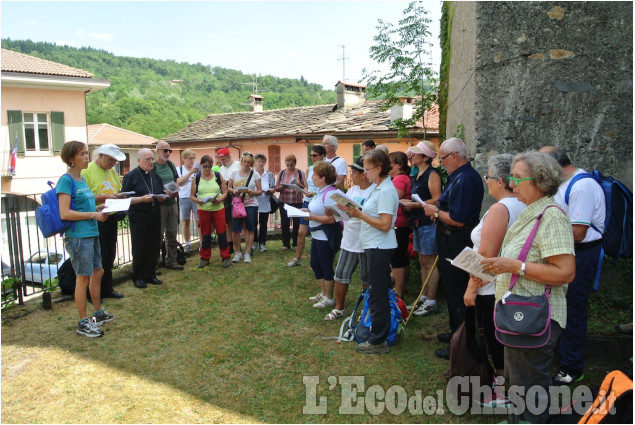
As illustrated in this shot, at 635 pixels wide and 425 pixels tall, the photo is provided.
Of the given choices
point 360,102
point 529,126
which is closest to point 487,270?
point 529,126

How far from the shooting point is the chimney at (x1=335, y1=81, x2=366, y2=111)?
2545cm

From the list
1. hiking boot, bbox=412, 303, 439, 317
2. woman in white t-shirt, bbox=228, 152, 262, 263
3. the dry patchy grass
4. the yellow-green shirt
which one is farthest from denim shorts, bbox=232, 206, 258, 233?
hiking boot, bbox=412, 303, 439, 317

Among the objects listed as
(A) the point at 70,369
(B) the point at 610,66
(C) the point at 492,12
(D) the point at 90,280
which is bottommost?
A: (A) the point at 70,369

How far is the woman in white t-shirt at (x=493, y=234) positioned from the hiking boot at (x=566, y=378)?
541 mm

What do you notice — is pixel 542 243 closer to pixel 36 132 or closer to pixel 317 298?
pixel 317 298

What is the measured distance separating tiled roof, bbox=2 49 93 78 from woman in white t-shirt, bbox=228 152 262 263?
15324mm

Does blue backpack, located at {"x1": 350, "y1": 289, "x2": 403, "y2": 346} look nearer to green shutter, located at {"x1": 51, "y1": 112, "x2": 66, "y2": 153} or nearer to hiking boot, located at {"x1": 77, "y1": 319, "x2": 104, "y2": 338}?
hiking boot, located at {"x1": 77, "y1": 319, "x2": 104, "y2": 338}

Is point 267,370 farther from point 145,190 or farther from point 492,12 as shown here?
point 492,12

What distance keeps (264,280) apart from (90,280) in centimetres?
251

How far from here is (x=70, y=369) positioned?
4.12m

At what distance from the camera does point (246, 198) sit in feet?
25.9

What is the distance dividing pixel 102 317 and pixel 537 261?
14.7ft

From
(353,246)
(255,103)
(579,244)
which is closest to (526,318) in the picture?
(579,244)

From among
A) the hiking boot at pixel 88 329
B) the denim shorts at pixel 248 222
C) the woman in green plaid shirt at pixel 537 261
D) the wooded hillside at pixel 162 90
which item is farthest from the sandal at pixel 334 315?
the wooded hillside at pixel 162 90
